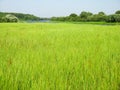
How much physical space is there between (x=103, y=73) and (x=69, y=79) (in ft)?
1.60

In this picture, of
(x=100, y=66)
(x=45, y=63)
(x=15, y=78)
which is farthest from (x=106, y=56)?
A: (x=15, y=78)

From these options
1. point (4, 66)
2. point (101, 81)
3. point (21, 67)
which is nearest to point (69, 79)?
point (101, 81)

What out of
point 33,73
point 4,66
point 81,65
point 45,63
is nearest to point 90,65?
point 81,65

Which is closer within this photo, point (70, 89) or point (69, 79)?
point (70, 89)

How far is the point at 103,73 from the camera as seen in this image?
2189mm

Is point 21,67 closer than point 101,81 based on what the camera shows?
No

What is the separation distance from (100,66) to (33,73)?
0.98m

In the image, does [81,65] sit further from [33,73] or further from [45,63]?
[33,73]

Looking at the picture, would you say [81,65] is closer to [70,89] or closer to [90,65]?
[90,65]

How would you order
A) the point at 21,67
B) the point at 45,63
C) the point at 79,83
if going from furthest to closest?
1. the point at 45,63
2. the point at 21,67
3. the point at 79,83

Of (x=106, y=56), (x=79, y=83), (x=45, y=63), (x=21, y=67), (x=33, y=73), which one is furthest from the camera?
(x=106, y=56)

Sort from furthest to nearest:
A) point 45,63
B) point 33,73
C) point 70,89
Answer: point 45,63, point 33,73, point 70,89

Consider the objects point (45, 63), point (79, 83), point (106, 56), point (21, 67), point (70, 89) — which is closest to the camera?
point (70, 89)

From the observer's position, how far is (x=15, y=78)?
1.98 metres
